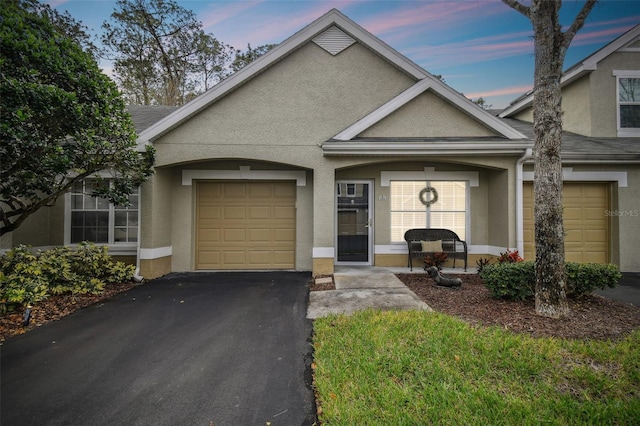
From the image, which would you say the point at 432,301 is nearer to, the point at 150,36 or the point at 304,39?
the point at 304,39

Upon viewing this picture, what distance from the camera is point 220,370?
308 cm

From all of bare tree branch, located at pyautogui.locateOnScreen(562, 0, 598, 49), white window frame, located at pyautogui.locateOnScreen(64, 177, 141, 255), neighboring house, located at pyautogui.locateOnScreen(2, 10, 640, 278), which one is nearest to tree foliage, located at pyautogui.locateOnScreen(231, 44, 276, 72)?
neighboring house, located at pyautogui.locateOnScreen(2, 10, 640, 278)

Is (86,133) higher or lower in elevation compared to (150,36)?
lower

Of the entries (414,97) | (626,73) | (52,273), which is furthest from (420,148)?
(52,273)

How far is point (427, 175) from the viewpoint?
7914mm

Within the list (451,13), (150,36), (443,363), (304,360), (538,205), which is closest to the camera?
(443,363)

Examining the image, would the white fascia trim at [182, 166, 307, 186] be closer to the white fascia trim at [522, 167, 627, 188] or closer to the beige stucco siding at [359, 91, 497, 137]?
the beige stucco siding at [359, 91, 497, 137]

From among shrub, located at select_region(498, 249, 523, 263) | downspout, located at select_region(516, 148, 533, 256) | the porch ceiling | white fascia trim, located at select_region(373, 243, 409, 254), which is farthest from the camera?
white fascia trim, located at select_region(373, 243, 409, 254)

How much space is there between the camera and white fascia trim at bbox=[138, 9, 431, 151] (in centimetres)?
678

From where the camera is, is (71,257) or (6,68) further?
(71,257)

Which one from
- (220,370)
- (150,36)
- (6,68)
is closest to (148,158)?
(6,68)

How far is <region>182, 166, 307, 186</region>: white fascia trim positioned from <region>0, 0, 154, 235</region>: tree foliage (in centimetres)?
198

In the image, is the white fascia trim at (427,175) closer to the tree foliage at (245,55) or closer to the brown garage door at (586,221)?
the brown garage door at (586,221)

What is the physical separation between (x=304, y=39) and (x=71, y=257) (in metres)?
7.53
